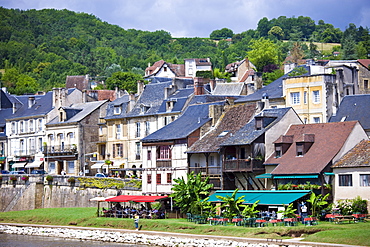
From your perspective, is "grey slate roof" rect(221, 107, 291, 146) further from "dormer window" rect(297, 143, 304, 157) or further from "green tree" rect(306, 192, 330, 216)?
"green tree" rect(306, 192, 330, 216)

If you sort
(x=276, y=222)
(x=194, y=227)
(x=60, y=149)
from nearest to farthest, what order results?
1. (x=276, y=222)
2. (x=194, y=227)
3. (x=60, y=149)

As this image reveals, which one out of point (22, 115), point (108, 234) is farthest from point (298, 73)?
point (22, 115)

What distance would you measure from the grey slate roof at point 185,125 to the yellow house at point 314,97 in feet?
27.5

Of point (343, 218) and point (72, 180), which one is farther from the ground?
point (72, 180)

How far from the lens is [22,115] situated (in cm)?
9462

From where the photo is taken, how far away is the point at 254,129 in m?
56.2

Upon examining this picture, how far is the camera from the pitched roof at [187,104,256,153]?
194 ft

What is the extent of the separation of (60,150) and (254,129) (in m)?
37.1

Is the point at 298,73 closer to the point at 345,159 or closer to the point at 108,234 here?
the point at 345,159

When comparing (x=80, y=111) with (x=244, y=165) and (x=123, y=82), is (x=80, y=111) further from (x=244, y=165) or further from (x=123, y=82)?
(x=123, y=82)

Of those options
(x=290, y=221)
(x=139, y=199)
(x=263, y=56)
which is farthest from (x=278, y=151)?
(x=263, y=56)

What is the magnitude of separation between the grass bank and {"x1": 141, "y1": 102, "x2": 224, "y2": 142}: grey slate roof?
930 cm

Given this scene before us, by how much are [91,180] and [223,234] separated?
26946 millimetres

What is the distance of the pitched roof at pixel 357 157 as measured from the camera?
47.2 metres
